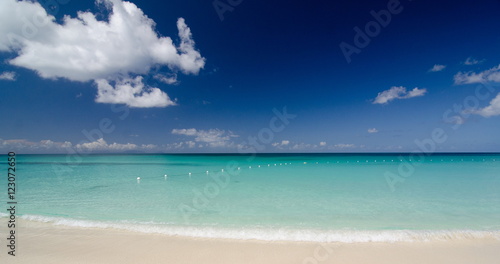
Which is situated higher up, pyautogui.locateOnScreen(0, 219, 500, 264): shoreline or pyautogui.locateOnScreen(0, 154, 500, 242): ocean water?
pyautogui.locateOnScreen(0, 219, 500, 264): shoreline

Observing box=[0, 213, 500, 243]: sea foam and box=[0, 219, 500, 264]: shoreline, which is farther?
box=[0, 213, 500, 243]: sea foam

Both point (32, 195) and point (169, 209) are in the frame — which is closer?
point (169, 209)

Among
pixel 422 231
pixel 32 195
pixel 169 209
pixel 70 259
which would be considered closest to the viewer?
pixel 70 259

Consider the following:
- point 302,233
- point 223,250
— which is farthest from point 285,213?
point 223,250

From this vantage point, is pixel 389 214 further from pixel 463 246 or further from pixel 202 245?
pixel 202 245

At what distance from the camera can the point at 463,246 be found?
543 cm

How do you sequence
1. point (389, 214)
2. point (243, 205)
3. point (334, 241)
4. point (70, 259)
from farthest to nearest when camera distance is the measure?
point (243, 205)
point (389, 214)
point (334, 241)
point (70, 259)

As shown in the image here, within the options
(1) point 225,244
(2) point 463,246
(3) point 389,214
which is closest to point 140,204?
(1) point 225,244

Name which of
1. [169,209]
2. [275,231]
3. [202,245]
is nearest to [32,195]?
[169,209]

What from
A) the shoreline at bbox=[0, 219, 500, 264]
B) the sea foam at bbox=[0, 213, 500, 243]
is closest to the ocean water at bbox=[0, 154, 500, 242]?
the sea foam at bbox=[0, 213, 500, 243]

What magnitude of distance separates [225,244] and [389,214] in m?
6.46

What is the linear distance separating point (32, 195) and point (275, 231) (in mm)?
12907

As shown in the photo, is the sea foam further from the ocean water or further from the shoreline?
the shoreline

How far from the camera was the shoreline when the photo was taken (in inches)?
185
